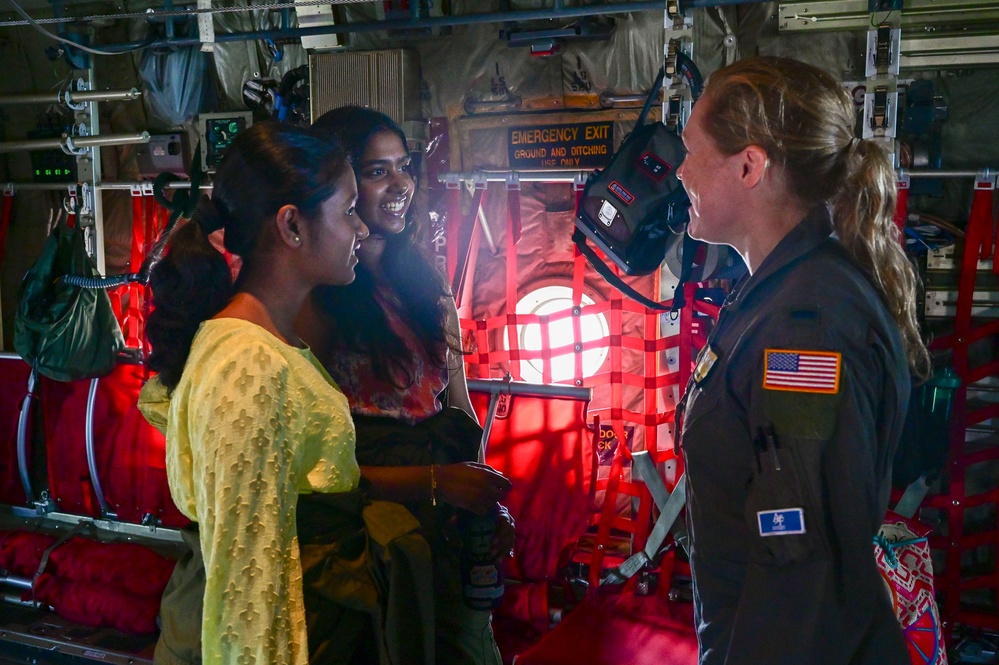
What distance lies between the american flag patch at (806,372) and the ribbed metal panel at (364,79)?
3.47 metres

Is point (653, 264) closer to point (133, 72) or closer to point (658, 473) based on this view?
point (658, 473)

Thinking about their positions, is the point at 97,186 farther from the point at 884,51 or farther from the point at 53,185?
the point at 884,51

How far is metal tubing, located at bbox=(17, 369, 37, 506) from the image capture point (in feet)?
17.1

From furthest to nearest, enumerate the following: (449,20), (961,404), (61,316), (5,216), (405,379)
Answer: (5,216) → (61,316) → (449,20) → (961,404) → (405,379)

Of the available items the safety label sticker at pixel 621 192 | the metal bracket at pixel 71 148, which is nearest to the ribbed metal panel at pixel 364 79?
the safety label sticker at pixel 621 192

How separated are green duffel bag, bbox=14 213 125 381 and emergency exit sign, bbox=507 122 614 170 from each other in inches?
97.5

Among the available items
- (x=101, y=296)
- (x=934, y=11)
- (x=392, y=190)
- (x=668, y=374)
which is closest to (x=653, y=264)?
(x=668, y=374)

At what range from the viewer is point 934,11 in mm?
3828

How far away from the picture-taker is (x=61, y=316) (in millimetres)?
4906

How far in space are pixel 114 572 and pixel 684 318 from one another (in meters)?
3.30

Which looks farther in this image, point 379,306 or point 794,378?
point 379,306

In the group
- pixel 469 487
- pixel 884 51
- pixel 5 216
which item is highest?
pixel 884 51

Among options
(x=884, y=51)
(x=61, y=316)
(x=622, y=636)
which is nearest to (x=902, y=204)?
(x=884, y=51)

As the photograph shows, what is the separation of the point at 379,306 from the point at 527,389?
1763 mm
